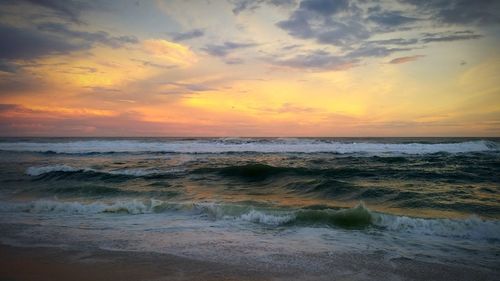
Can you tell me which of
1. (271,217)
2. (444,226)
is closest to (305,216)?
(271,217)

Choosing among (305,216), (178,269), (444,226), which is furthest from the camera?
(305,216)

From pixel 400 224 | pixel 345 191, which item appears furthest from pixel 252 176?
pixel 400 224

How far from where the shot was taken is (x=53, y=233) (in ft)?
19.0

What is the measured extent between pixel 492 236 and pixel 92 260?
6560mm

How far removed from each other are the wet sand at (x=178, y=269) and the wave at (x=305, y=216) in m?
1.91

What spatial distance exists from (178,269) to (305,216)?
3.42 metres

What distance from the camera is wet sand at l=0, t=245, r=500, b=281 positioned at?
3854 millimetres

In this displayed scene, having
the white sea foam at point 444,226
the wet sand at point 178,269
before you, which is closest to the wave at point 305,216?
the white sea foam at point 444,226

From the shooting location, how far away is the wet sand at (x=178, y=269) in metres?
3.85

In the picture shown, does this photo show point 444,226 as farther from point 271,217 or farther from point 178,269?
point 178,269

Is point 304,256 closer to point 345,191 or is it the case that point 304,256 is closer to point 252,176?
point 345,191

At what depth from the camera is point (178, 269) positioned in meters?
4.08

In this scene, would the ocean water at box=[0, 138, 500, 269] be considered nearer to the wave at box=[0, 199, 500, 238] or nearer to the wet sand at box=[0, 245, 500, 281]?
the wave at box=[0, 199, 500, 238]

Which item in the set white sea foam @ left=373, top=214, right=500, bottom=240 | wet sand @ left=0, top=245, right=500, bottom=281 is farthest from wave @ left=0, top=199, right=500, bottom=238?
wet sand @ left=0, top=245, right=500, bottom=281
